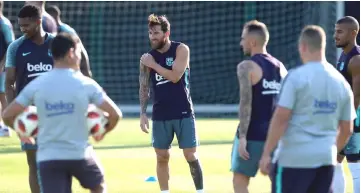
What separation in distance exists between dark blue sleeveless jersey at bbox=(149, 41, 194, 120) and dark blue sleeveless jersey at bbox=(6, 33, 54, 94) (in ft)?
4.70

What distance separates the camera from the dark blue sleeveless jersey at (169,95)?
10.3 metres

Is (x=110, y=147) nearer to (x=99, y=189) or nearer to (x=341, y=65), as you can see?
(x=341, y=65)

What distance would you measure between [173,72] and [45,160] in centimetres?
307

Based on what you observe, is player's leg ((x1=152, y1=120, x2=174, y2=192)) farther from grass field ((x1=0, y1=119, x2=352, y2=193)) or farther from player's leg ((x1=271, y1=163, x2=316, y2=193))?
player's leg ((x1=271, y1=163, x2=316, y2=193))

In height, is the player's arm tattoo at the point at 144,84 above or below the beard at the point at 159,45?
below

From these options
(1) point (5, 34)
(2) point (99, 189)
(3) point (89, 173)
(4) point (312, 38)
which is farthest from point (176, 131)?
(1) point (5, 34)

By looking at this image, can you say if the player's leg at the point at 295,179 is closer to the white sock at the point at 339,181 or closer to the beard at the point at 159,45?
the white sock at the point at 339,181

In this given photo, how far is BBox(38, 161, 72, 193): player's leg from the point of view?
7367mm

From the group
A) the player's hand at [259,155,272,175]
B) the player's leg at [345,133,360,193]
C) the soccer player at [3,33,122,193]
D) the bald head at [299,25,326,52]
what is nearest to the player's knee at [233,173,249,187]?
the player's hand at [259,155,272,175]

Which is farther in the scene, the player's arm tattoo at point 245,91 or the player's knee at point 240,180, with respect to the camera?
the player's knee at point 240,180

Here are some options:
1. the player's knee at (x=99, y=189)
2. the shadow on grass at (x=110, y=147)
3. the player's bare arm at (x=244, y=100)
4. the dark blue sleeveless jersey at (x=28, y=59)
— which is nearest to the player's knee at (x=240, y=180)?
the player's bare arm at (x=244, y=100)

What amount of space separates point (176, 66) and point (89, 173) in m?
2.90

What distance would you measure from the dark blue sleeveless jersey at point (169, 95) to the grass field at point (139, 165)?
1.37 meters

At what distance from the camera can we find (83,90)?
7.34 m
